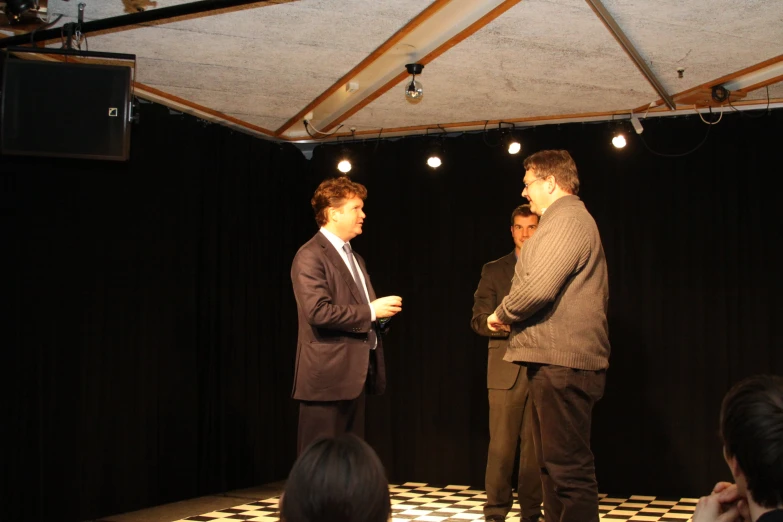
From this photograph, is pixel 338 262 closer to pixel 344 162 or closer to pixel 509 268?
pixel 509 268

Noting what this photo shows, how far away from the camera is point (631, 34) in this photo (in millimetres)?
4254

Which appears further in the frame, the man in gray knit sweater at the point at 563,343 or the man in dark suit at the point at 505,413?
the man in dark suit at the point at 505,413

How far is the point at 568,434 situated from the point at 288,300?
374cm

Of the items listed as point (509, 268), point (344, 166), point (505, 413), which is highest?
point (344, 166)

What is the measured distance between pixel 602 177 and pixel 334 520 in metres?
5.08

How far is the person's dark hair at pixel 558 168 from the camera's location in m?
3.51

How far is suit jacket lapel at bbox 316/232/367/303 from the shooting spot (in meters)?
3.91

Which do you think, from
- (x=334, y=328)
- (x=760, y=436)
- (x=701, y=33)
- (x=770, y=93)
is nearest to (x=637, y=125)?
(x=770, y=93)

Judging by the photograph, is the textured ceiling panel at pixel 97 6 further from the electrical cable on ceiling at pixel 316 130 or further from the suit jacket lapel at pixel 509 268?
the electrical cable on ceiling at pixel 316 130

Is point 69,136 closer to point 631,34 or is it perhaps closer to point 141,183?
point 141,183

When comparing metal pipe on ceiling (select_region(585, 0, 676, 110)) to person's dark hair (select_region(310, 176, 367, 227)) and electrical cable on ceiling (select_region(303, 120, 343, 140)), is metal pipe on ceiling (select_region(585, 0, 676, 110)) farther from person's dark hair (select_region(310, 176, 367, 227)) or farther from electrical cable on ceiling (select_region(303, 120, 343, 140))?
electrical cable on ceiling (select_region(303, 120, 343, 140))

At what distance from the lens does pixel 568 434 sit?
10.6 feet

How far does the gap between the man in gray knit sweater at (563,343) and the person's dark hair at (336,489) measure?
1984 millimetres

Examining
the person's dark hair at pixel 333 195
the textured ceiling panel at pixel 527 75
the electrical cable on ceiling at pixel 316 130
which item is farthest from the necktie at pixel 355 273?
the electrical cable on ceiling at pixel 316 130
